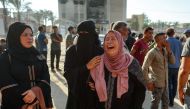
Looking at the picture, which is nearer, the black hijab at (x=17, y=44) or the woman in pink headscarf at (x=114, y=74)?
the woman in pink headscarf at (x=114, y=74)

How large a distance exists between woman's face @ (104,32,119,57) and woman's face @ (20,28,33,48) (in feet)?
3.00

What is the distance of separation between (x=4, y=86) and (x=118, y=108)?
4.11 ft

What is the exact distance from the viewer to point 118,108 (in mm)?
3674

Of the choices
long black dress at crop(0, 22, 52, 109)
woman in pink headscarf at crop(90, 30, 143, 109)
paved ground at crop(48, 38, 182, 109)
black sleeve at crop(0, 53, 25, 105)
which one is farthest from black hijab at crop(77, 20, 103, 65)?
paved ground at crop(48, 38, 182, 109)

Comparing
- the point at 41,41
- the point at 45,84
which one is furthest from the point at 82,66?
the point at 41,41

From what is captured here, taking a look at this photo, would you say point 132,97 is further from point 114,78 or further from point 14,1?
point 14,1

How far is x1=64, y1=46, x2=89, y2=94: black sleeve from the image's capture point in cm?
391

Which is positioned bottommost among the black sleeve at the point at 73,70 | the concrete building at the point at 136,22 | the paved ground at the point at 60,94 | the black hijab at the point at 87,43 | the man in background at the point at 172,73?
the concrete building at the point at 136,22

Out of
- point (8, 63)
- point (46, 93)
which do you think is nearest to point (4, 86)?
point (8, 63)

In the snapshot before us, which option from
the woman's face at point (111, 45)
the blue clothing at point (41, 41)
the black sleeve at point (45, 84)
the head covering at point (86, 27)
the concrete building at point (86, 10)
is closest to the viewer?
the woman's face at point (111, 45)

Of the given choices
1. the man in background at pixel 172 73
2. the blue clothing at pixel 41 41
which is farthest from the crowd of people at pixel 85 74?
the blue clothing at pixel 41 41

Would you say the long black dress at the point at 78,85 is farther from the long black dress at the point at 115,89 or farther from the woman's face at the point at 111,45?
the woman's face at the point at 111,45

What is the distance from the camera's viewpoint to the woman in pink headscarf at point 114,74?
11.8 ft

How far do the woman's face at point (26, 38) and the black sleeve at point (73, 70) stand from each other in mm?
502
